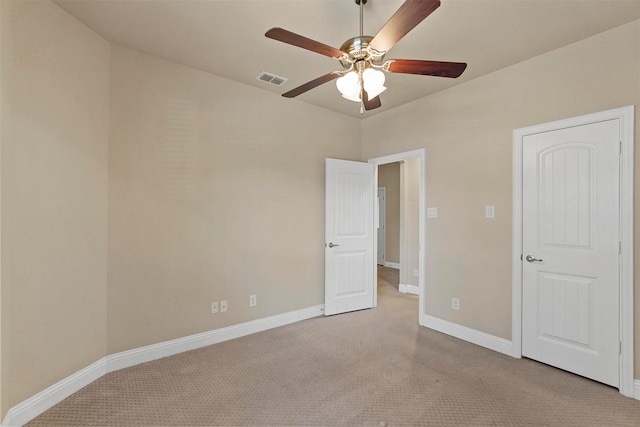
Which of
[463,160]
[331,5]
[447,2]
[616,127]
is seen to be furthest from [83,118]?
[616,127]

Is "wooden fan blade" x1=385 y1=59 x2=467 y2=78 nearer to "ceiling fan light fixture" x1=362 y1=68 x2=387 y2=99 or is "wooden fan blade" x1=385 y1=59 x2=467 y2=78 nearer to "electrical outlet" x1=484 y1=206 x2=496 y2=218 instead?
"ceiling fan light fixture" x1=362 y1=68 x2=387 y2=99

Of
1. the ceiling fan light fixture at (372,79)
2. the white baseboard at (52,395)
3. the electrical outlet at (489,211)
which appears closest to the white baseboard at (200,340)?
the white baseboard at (52,395)

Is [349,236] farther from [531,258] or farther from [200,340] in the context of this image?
[200,340]

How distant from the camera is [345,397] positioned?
212 centimetres

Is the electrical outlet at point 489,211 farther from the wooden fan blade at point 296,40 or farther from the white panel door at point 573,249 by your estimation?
the wooden fan blade at point 296,40

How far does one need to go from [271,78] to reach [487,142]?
2.29 m

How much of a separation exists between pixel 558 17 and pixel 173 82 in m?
3.11

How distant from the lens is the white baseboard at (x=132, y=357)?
1867 mm

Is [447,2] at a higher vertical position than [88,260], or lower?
higher

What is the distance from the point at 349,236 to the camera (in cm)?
400

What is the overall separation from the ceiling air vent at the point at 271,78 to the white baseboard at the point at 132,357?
8.54ft

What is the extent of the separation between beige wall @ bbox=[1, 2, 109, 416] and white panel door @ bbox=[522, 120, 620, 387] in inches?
144

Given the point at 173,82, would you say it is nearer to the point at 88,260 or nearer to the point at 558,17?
the point at 88,260

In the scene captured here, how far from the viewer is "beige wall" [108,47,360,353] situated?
8.30 ft
